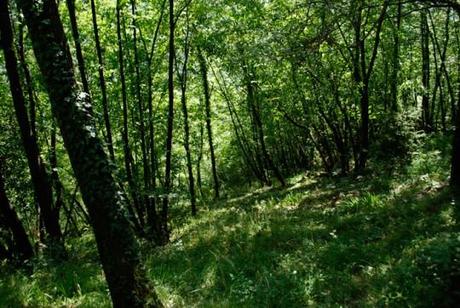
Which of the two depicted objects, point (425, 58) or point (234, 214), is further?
point (425, 58)

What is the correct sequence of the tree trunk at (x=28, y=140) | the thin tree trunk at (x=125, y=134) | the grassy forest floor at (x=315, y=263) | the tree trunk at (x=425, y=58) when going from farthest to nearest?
the tree trunk at (x=425, y=58) → the thin tree trunk at (x=125, y=134) → the tree trunk at (x=28, y=140) → the grassy forest floor at (x=315, y=263)

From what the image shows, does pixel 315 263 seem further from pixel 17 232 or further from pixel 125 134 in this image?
pixel 17 232

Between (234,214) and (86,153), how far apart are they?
368 inches

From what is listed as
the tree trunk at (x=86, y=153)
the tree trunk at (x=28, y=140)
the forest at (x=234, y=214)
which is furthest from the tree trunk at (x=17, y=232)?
the tree trunk at (x=86, y=153)

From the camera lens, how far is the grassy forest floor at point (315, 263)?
5129 millimetres

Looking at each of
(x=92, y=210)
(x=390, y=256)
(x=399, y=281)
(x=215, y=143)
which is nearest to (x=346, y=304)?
(x=399, y=281)

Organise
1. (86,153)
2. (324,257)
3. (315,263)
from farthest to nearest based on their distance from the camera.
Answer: (324,257)
(315,263)
(86,153)

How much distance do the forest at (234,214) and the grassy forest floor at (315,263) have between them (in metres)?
0.03

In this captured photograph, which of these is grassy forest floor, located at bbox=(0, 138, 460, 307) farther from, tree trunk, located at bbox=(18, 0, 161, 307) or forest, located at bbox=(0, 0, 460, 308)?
tree trunk, located at bbox=(18, 0, 161, 307)

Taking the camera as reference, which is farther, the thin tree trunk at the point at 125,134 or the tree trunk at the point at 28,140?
the thin tree trunk at the point at 125,134

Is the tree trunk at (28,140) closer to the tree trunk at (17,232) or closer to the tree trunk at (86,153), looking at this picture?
the tree trunk at (17,232)

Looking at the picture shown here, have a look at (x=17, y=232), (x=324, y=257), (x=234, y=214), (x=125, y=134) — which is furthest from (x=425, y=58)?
(x=17, y=232)

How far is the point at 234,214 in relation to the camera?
1353cm

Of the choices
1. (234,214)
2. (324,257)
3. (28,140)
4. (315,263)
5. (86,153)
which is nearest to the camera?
(86,153)
